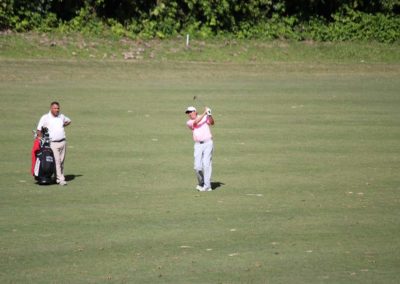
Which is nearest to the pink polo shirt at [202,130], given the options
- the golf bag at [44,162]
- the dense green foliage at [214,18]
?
the golf bag at [44,162]

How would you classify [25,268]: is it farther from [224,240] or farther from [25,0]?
[25,0]

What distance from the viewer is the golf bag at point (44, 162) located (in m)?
20.3

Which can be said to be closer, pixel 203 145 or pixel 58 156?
pixel 203 145

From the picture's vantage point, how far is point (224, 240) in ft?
51.6

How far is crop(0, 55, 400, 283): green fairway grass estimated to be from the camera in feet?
47.4

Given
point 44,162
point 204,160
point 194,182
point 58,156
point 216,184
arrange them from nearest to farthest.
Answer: point 204,160, point 44,162, point 58,156, point 216,184, point 194,182

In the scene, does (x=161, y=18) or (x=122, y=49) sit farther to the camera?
(x=161, y=18)

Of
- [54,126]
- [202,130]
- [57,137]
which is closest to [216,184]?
[202,130]

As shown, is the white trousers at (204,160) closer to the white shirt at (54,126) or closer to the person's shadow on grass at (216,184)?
the person's shadow on grass at (216,184)

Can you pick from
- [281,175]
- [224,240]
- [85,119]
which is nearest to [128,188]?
[281,175]

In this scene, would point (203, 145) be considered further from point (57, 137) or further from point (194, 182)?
point (57, 137)

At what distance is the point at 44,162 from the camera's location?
2023 cm

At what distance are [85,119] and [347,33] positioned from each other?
21.8m

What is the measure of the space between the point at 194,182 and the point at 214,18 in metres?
27.1
